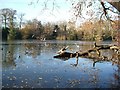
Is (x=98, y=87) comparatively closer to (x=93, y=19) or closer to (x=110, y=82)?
(x=110, y=82)

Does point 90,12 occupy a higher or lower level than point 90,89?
higher

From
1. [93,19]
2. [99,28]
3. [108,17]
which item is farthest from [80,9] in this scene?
[99,28]

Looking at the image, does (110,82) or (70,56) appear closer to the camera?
(110,82)

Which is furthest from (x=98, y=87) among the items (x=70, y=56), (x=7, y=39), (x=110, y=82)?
(x=7, y=39)

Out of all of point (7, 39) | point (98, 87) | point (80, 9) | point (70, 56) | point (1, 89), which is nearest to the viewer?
point (80, 9)

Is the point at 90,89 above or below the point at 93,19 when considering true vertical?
below

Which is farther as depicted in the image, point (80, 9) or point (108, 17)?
point (108, 17)

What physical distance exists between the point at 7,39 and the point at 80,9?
1208 inches

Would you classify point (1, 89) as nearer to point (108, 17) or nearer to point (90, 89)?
point (90, 89)

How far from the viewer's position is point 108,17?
305 inches

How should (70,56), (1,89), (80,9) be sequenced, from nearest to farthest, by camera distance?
1. (80,9)
2. (1,89)
3. (70,56)

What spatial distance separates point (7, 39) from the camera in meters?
36.0

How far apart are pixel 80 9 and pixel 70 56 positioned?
1055cm

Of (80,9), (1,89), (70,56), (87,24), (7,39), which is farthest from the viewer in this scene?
(7,39)
